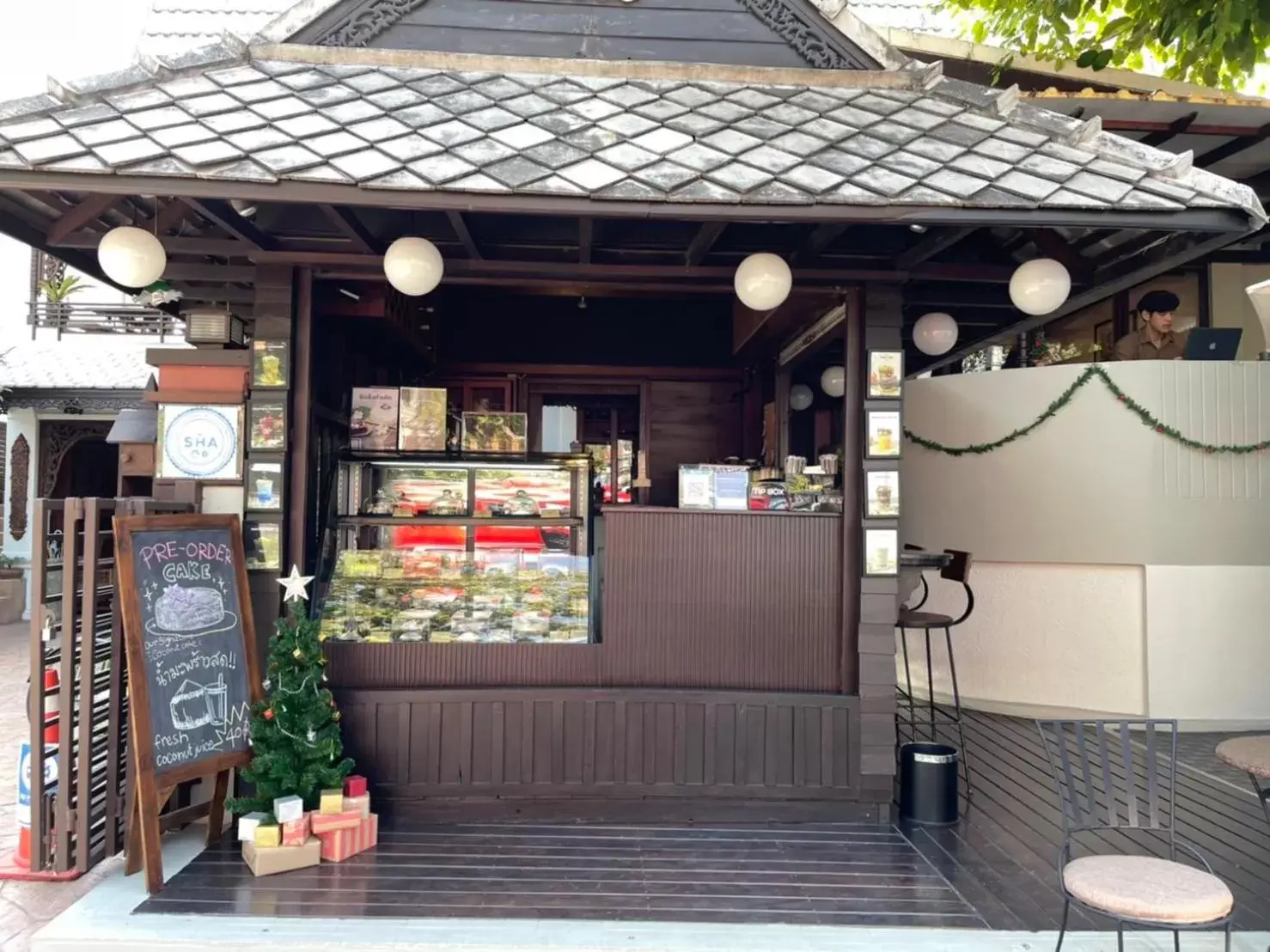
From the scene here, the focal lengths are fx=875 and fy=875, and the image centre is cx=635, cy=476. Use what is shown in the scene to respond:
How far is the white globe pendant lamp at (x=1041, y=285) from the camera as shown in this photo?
4.00 meters

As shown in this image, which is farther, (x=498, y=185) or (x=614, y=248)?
(x=614, y=248)

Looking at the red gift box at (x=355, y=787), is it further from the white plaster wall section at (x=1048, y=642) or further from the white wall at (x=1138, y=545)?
the white wall at (x=1138, y=545)

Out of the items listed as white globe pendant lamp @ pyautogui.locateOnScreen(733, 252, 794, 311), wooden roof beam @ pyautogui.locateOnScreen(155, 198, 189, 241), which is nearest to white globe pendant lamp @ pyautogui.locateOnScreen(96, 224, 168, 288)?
wooden roof beam @ pyautogui.locateOnScreen(155, 198, 189, 241)

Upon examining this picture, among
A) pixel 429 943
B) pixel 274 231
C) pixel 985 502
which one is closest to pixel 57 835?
pixel 429 943

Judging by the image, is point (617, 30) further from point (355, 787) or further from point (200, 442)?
point (355, 787)

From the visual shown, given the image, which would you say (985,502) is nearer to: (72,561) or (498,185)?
(498,185)

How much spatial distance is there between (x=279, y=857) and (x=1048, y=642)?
5945mm

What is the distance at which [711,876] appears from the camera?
375cm

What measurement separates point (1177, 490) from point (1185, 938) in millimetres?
4272

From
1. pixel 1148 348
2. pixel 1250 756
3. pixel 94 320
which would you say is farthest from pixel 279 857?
pixel 94 320

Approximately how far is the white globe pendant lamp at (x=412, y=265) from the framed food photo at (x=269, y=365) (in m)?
0.79

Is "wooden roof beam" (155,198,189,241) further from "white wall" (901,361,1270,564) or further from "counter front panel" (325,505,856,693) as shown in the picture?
"white wall" (901,361,1270,564)

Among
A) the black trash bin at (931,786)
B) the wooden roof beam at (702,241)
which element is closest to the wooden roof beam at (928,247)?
the wooden roof beam at (702,241)

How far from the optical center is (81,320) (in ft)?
42.2
